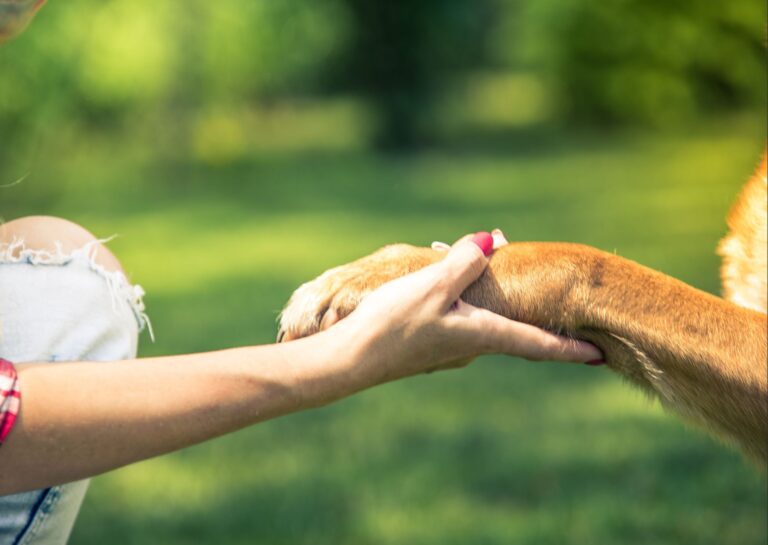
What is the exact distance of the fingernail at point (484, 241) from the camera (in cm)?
215

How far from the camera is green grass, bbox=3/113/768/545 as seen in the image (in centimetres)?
343

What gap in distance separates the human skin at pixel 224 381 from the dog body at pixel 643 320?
19 cm

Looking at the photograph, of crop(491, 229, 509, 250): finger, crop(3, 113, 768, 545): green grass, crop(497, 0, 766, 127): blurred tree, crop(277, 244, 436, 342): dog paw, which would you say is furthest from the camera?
crop(497, 0, 766, 127): blurred tree

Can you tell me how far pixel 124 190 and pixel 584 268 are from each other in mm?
11066

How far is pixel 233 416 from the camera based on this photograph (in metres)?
1.74

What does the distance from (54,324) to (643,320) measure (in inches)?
46.0

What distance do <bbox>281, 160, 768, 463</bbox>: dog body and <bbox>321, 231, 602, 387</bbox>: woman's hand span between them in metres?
0.14

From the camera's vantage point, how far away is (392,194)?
38.0ft

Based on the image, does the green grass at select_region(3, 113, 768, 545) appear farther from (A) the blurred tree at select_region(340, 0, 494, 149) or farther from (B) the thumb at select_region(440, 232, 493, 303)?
(A) the blurred tree at select_region(340, 0, 494, 149)

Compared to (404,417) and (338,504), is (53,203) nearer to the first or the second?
(404,417)

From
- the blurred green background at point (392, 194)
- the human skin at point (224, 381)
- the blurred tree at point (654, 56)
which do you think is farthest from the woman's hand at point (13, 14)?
the blurred tree at point (654, 56)

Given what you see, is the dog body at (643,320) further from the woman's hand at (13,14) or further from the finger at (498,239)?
the woman's hand at (13,14)

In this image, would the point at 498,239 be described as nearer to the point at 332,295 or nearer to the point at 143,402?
the point at 332,295

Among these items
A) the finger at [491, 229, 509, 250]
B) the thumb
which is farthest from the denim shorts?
the finger at [491, 229, 509, 250]
